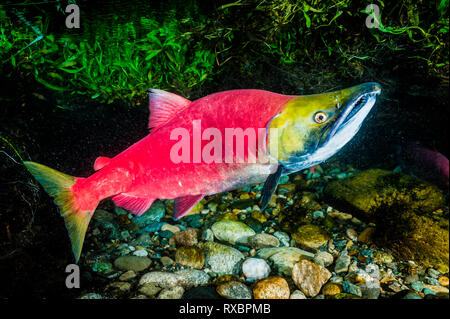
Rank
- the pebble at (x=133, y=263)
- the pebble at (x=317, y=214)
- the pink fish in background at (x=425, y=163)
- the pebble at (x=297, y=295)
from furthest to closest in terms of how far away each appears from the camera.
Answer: the pink fish in background at (x=425, y=163), the pebble at (x=317, y=214), the pebble at (x=133, y=263), the pebble at (x=297, y=295)

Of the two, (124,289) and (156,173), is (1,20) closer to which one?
(156,173)

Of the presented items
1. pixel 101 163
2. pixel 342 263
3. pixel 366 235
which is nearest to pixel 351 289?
pixel 342 263

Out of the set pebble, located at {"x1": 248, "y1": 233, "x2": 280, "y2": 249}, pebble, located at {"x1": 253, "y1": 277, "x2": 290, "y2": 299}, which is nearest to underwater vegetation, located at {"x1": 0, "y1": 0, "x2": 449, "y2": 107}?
pebble, located at {"x1": 248, "y1": 233, "x2": 280, "y2": 249}

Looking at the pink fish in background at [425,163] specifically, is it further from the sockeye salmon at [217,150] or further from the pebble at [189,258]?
the pebble at [189,258]

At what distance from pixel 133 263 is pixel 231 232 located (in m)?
0.97

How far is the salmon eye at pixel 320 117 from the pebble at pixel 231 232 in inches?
54.3

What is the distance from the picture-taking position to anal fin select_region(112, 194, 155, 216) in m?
1.96

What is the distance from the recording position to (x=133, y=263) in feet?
7.23

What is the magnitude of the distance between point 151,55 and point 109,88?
2.28ft

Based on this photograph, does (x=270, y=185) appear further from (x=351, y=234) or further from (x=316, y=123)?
(x=351, y=234)

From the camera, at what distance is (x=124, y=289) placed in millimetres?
2039

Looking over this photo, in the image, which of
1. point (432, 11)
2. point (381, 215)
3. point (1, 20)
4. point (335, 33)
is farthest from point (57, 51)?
point (432, 11)

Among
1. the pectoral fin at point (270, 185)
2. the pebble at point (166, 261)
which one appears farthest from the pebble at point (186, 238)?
the pectoral fin at point (270, 185)

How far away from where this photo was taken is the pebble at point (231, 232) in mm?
2414
